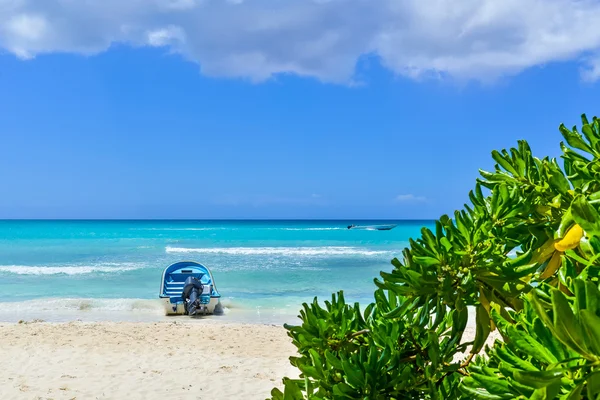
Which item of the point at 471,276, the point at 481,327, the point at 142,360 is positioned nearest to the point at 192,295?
the point at 142,360

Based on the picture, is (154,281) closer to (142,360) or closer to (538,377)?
(142,360)

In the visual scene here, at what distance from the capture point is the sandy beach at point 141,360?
729 centimetres

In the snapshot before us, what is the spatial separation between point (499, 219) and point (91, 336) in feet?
34.0

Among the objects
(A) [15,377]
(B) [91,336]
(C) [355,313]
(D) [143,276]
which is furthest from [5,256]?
(C) [355,313]

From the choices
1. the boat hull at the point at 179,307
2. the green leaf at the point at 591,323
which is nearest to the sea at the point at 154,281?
the boat hull at the point at 179,307

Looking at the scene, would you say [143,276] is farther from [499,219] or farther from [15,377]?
[499,219]

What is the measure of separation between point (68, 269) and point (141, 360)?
17943mm

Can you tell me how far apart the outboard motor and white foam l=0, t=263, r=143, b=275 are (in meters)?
11.5

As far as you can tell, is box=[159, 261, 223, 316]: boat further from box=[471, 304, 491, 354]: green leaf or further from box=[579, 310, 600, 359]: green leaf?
box=[579, 310, 600, 359]: green leaf

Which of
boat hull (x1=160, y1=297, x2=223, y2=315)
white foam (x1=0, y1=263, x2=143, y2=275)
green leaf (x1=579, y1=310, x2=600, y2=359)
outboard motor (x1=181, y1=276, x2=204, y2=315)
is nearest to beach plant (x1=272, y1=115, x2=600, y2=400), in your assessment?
green leaf (x1=579, y1=310, x2=600, y2=359)

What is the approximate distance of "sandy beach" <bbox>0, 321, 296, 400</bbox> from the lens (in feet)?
23.9

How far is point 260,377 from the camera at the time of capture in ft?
26.3

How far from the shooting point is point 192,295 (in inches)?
527

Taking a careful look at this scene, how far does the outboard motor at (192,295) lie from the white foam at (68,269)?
37.7 ft
